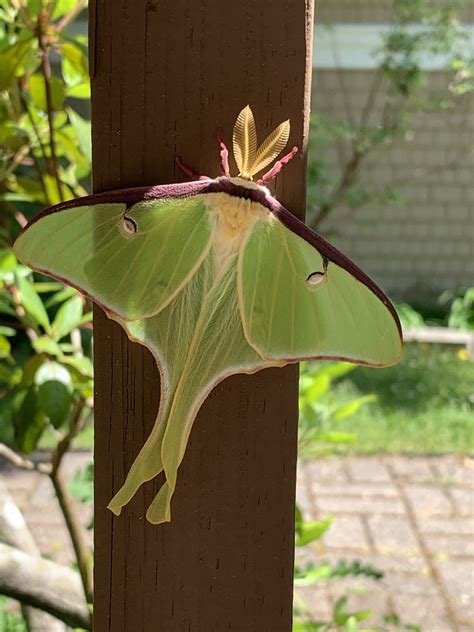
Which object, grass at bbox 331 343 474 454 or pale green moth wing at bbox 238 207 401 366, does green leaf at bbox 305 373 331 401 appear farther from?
grass at bbox 331 343 474 454

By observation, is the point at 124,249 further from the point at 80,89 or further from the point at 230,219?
the point at 80,89

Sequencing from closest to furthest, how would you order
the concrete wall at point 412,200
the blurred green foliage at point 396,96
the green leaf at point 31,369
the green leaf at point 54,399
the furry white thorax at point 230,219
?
1. the furry white thorax at point 230,219
2. the green leaf at point 54,399
3. the green leaf at point 31,369
4. the blurred green foliage at point 396,96
5. the concrete wall at point 412,200

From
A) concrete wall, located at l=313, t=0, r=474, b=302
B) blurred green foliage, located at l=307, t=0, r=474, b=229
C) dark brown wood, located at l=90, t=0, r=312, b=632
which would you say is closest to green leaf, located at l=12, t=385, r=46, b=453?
dark brown wood, located at l=90, t=0, r=312, b=632

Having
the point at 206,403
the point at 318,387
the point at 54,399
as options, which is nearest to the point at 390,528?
the point at 318,387

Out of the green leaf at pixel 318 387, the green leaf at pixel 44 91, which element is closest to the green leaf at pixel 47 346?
the green leaf at pixel 44 91

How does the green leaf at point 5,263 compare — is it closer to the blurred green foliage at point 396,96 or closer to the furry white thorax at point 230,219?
the furry white thorax at point 230,219

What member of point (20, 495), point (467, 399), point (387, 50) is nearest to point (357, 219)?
point (387, 50)
